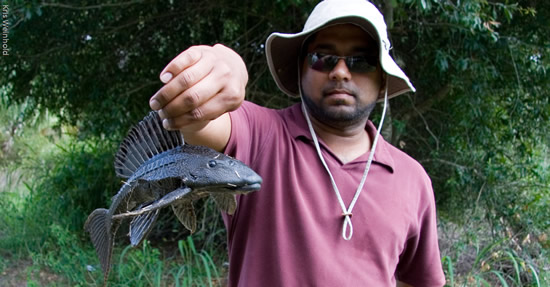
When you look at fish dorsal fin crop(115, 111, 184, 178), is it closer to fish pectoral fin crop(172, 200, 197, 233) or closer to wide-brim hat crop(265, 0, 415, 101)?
fish pectoral fin crop(172, 200, 197, 233)

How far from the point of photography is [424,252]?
1521 mm

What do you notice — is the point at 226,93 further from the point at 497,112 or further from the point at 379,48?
the point at 497,112

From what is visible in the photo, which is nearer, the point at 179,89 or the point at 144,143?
the point at 179,89

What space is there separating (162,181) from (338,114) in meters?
0.60

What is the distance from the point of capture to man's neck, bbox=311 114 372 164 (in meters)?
1.39

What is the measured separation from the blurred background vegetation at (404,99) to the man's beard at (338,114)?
1.51 m

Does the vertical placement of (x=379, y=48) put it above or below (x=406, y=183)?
above

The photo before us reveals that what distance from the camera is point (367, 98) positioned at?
1.35 metres

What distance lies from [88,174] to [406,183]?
344cm

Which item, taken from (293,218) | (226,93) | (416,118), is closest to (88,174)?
(416,118)

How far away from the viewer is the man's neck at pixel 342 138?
1.39 metres

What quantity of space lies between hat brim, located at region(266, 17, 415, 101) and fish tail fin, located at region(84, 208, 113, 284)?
2.40 ft

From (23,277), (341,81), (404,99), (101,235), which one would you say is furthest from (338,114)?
(23,277)

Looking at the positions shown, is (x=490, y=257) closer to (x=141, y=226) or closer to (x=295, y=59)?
(x=295, y=59)
